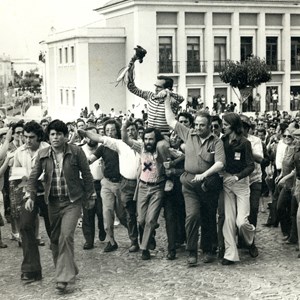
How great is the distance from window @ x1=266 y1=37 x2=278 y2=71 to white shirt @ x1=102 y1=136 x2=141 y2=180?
45.7 meters

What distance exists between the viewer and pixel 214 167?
876cm

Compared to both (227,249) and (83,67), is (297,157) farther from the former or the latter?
(83,67)

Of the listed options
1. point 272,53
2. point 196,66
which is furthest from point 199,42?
point 272,53

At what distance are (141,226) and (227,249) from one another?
146 centimetres

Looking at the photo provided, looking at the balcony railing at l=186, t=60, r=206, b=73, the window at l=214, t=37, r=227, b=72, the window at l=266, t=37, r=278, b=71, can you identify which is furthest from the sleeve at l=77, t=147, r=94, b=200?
the window at l=266, t=37, r=278, b=71

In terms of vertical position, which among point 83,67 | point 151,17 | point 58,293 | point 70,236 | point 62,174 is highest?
point 151,17

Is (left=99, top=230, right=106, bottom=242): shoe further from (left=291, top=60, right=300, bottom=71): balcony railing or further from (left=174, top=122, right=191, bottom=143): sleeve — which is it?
(left=291, top=60, right=300, bottom=71): balcony railing

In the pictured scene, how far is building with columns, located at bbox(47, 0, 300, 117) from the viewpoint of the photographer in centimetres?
4944

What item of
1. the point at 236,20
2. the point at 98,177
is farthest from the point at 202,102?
Result: the point at 98,177

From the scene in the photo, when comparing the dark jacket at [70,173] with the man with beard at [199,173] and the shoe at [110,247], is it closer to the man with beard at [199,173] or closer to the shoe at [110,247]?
the man with beard at [199,173]

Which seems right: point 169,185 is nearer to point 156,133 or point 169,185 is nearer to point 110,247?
point 156,133

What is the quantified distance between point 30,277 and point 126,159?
7.72 ft

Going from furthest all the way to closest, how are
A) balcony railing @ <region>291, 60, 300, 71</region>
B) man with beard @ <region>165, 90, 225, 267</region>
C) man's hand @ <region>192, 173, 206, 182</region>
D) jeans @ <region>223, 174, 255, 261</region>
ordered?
1. balcony railing @ <region>291, 60, 300, 71</region>
2. jeans @ <region>223, 174, 255, 261</region>
3. man with beard @ <region>165, 90, 225, 267</region>
4. man's hand @ <region>192, 173, 206, 182</region>

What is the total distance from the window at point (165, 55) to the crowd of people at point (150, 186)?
39.6 meters
